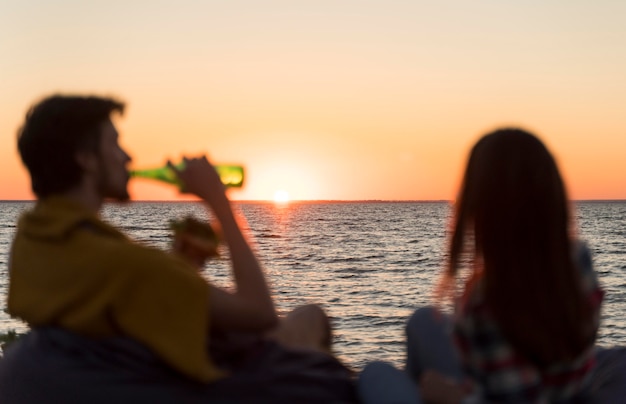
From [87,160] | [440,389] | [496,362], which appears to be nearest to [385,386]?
[440,389]

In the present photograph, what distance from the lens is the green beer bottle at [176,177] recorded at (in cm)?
302

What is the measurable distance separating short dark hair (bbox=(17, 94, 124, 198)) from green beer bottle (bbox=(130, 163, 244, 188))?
309 mm

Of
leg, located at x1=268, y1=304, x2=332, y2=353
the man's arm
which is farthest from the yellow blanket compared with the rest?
leg, located at x1=268, y1=304, x2=332, y2=353

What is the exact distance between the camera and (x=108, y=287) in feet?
8.23

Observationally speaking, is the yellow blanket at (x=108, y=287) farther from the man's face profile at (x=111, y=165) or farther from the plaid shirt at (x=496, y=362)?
the plaid shirt at (x=496, y=362)

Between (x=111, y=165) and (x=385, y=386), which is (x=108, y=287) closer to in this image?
(x=111, y=165)

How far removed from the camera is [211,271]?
34.1 m

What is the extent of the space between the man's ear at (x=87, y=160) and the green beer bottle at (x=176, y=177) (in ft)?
0.88

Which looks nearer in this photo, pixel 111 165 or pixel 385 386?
pixel 111 165

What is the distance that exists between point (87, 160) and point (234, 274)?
625mm

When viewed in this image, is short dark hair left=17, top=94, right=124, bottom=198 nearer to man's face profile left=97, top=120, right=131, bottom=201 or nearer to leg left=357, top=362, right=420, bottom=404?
man's face profile left=97, top=120, right=131, bottom=201

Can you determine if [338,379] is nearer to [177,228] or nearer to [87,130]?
[177,228]

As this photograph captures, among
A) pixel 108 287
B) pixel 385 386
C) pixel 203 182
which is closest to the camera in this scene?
pixel 108 287

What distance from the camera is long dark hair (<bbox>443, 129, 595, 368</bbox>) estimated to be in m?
2.33
